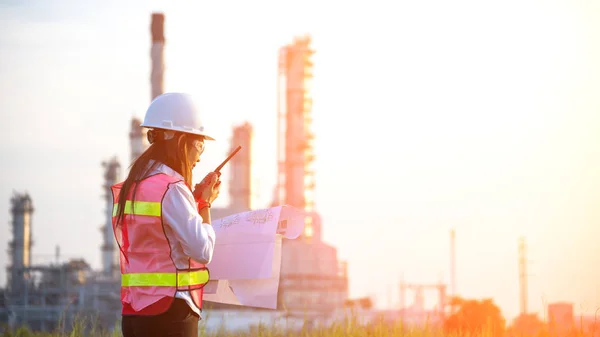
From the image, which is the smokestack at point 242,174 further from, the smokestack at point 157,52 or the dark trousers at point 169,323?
the dark trousers at point 169,323

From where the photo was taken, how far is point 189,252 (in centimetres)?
431

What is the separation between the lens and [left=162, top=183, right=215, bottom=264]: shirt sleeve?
4258mm

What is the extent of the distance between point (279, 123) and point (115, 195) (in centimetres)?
4549

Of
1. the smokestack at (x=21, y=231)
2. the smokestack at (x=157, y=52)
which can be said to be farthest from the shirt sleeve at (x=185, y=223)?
the smokestack at (x=21, y=231)

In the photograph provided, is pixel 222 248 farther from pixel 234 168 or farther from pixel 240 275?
pixel 234 168

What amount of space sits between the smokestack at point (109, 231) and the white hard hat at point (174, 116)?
5019cm

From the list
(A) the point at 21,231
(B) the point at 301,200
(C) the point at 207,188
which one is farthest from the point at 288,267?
(C) the point at 207,188

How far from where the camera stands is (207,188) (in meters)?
4.80

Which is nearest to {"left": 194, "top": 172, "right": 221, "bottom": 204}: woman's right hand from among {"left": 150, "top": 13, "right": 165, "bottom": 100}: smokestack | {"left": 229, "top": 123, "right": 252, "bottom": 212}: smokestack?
{"left": 150, "top": 13, "right": 165, "bottom": 100}: smokestack

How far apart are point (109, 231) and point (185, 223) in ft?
182

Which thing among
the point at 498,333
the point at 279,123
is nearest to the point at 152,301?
the point at 498,333

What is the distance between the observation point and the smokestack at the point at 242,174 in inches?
2073

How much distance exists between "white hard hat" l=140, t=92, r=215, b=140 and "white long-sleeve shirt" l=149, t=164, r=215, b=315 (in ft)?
1.19

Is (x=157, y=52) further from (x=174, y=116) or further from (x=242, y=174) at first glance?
(x=174, y=116)
